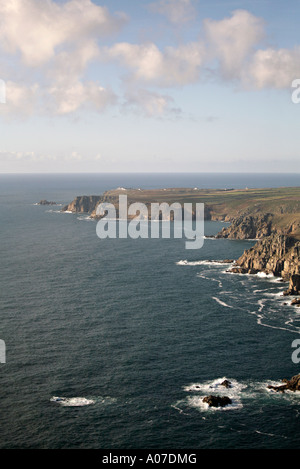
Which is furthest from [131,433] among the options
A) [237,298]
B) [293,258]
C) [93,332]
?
[293,258]

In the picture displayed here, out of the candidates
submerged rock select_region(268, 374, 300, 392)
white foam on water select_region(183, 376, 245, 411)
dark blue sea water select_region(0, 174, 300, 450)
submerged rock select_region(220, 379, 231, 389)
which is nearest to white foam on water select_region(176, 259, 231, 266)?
dark blue sea water select_region(0, 174, 300, 450)

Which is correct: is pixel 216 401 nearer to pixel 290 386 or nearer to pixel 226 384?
pixel 226 384

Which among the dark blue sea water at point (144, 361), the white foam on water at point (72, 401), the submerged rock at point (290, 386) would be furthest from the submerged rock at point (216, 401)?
the white foam on water at point (72, 401)

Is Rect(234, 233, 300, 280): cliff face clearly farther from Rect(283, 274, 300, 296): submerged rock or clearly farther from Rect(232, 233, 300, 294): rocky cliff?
Rect(283, 274, 300, 296): submerged rock

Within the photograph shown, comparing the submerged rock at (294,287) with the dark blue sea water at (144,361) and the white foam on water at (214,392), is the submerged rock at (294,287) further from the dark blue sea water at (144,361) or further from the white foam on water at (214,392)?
the white foam on water at (214,392)

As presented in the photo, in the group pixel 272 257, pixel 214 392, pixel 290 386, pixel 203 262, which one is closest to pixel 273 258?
pixel 272 257
